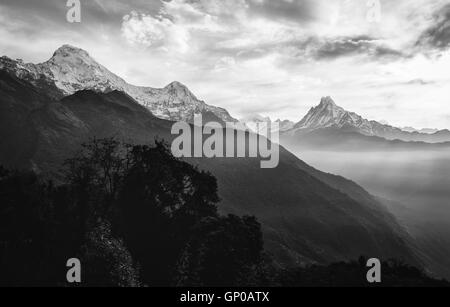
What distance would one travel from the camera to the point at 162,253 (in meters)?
58.8

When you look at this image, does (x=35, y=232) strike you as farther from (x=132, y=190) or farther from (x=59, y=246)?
(x=132, y=190)

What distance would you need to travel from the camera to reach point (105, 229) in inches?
2272

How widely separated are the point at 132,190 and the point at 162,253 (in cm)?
1089

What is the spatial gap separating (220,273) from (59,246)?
2151 cm
